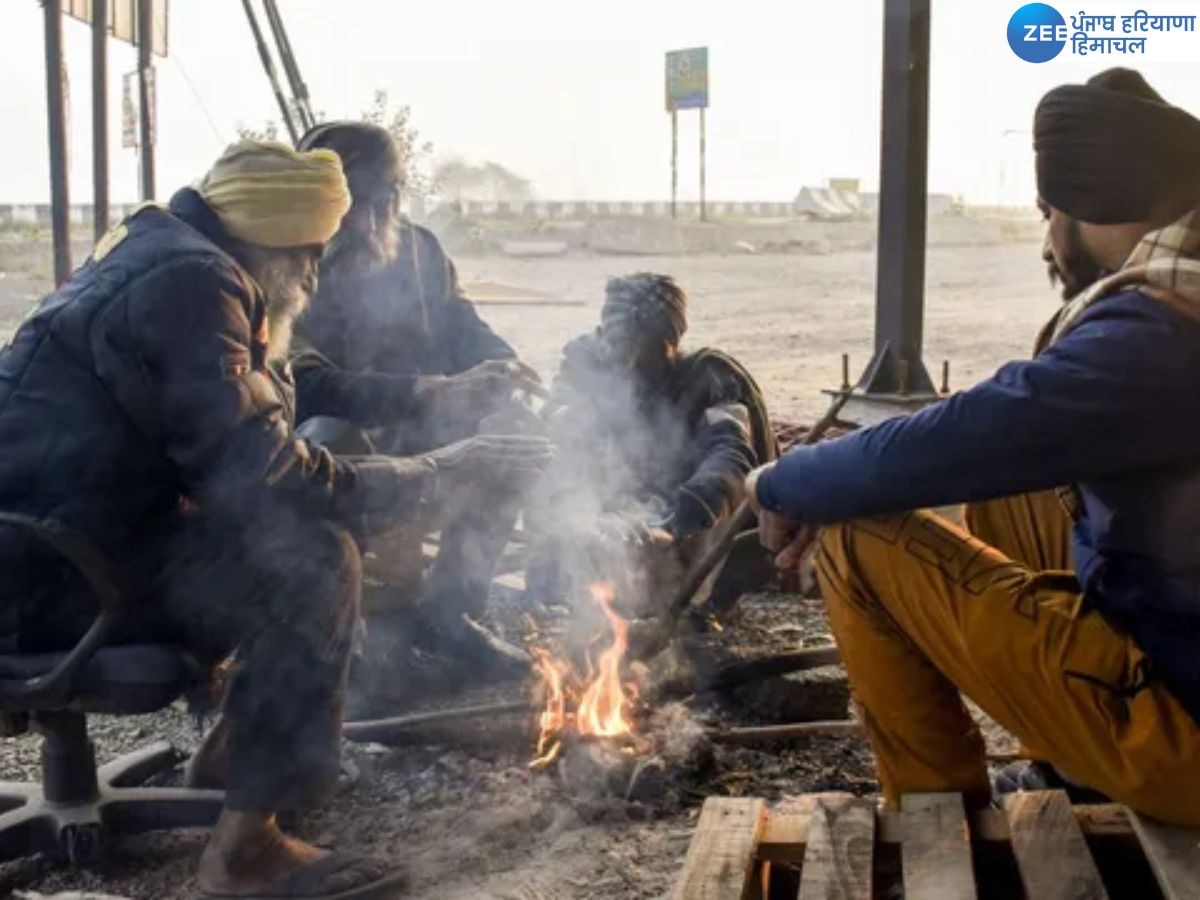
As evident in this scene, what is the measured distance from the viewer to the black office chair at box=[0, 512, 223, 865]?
10.3 ft

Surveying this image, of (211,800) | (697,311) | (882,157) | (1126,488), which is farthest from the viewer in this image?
(697,311)

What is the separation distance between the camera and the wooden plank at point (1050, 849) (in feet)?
8.07

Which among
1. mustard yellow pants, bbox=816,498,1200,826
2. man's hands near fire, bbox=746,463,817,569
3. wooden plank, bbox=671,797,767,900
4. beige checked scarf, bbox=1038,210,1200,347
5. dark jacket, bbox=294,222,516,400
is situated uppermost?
beige checked scarf, bbox=1038,210,1200,347

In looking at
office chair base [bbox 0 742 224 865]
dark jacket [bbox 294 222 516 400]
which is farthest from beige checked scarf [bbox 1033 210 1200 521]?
dark jacket [bbox 294 222 516 400]

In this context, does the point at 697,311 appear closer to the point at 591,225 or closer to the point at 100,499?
the point at 591,225

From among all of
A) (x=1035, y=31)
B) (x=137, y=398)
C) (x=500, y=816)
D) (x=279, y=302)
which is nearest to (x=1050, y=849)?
(x=500, y=816)

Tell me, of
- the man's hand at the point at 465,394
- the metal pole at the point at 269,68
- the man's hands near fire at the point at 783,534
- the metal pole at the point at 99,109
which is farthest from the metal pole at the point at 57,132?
the man's hands near fire at the point at 783,534

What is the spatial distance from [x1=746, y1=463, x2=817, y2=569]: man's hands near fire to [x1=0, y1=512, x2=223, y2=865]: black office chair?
144 cm

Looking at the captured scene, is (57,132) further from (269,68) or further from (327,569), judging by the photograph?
(327,569)

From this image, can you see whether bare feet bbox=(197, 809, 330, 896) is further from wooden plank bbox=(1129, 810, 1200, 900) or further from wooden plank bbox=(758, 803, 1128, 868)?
wooden plank bbox=(1129, 810, 1200, 900)

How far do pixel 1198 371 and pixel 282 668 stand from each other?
7.10 ft

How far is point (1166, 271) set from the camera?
7.66ft

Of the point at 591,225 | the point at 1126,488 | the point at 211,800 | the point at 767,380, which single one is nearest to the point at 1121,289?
the point at 1126,488

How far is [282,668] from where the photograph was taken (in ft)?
10.8
